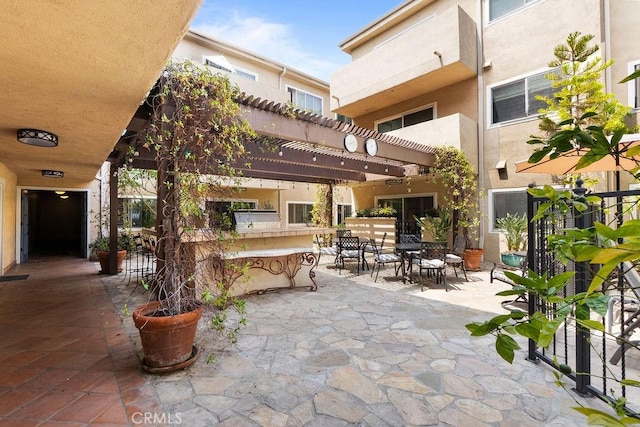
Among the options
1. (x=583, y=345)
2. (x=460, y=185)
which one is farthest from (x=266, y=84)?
(x=583, y=345)

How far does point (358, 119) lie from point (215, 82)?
428 inches

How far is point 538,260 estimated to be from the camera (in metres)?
3.62

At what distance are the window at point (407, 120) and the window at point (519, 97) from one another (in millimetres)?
2065

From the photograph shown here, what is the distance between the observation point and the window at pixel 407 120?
35.5 ft

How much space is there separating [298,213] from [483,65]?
1018 centimetres

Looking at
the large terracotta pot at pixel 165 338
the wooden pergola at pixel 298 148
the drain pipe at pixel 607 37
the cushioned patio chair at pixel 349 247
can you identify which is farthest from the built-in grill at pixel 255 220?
the drain pipe at pixel 607 37

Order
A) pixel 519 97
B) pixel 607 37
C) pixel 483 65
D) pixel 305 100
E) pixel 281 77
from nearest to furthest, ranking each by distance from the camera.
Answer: pixel 607 37
pixel 519 97
pixel 483 65
pixel 281 77
pixel 305 100

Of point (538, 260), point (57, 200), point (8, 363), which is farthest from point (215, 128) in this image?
point (57, 200)

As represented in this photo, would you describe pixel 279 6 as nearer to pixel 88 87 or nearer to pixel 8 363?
pixel 88 87

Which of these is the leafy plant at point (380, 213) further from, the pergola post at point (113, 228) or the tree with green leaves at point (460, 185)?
the pergola post at point (113, 228)

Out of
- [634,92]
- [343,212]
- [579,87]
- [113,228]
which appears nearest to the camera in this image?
[579,87]

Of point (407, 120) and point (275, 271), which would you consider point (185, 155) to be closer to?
point (275, 271)

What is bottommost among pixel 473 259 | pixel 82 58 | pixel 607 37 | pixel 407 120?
pixel 473 259

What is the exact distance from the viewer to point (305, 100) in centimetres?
1512
